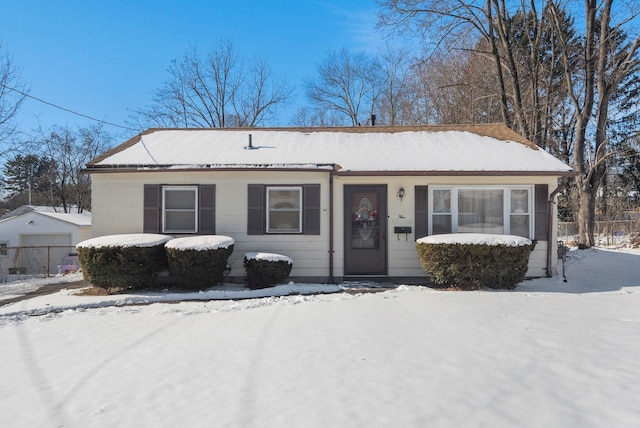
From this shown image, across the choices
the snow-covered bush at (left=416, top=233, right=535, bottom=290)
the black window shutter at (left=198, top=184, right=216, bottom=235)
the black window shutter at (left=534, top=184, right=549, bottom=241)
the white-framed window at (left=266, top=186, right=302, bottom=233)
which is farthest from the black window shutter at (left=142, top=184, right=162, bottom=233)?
the black window shutter at (left=534, top=184, right=549, bottom=241)

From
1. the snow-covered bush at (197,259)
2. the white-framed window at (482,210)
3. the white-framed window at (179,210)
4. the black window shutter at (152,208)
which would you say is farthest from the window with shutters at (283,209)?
the white-framed window at (482,210)

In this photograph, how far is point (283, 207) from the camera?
8969 mm

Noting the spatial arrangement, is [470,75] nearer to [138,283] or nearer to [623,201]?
[623,201]

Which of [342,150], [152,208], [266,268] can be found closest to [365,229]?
[342,150]

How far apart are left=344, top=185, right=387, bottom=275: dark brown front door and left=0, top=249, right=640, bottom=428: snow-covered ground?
7.12 feet

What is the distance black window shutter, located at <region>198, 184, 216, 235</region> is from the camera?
888cm

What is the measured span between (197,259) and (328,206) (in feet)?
9.98

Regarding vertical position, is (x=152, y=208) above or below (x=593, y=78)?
below

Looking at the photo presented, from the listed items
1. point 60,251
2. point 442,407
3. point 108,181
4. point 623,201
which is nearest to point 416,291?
point 442,407

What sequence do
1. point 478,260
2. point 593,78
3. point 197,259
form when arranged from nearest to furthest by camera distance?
point 478,260 → point 197,259 → point 593,78

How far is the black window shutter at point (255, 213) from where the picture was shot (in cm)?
884

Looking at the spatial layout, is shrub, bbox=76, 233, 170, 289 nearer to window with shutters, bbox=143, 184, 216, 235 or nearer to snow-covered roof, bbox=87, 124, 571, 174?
window with shutters, bbox=143, 184, 216, 235

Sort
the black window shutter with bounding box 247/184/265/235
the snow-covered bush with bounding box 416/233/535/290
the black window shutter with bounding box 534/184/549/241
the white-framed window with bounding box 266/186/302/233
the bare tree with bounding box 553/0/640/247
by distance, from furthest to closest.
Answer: the bare tree with bounding box 553/0/640/247
the white-framed window with bounding box 266/186/302/233
the black window shutter with bounding box 247/184/265/235
the black window shutter with bounding box 534/184/549/241
the snow-covered bush with bounding box 416/233/535/290

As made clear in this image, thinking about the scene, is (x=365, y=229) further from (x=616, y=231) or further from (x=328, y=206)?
(x=616, y=231)
